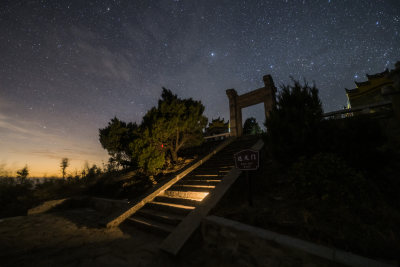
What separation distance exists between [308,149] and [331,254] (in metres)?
3.30

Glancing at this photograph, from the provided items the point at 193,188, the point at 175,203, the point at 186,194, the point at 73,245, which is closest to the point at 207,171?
the point at 193,188

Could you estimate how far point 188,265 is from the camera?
304cm

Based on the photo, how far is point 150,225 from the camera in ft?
15.0

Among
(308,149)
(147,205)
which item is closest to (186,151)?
(147,205)

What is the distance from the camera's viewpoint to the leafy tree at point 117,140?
36.7 feet

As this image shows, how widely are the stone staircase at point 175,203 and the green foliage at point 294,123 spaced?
252cm

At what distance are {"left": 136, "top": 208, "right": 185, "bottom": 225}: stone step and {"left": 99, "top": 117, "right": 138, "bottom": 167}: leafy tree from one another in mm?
6402

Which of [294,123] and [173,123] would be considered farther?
[173,123]

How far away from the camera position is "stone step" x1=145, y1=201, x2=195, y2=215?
489 cm

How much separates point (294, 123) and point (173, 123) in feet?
19.7

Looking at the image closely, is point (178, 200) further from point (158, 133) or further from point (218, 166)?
point (158, 133)

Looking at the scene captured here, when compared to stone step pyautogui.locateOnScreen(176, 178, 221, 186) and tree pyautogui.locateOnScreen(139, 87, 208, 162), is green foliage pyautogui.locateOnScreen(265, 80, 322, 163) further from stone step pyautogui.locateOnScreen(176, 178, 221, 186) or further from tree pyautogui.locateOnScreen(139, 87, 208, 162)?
tree pyautogui.locateOnScreen(139, 87, 208, 162)

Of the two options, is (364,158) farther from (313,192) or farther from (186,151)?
(186,151)

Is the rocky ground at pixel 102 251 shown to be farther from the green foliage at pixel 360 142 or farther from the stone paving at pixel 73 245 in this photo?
the green foliage at pixel 360 142
